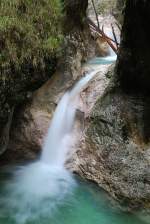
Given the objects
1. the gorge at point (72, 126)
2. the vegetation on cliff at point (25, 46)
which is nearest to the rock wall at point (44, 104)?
the gorge at point (72, 126)

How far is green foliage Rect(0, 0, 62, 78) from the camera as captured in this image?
5.37 m

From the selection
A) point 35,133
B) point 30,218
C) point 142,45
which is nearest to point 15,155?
point 35,133

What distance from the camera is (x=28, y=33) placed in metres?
5.65

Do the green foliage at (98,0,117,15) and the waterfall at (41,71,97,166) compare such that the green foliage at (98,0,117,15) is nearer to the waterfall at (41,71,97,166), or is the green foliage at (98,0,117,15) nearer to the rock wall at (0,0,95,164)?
the rock wall at (0,0,95,164)

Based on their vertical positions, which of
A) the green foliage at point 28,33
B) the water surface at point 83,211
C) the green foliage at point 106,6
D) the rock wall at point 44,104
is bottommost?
the water surface at point 83,211

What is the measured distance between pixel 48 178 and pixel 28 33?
238cm

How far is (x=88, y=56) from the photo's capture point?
26.1 ft

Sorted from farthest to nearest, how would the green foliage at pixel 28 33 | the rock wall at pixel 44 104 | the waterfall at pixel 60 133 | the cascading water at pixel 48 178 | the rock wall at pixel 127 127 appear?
the rock wall at pixel 44 104 < the waterfall at pixel 60 133 < the green foliage at pixel 28 33 < the cascading water at pixel 48 178 < the rock wall at pixel 127 127

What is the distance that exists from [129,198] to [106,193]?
1.37ft

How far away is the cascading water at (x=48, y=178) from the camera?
16.8 feet

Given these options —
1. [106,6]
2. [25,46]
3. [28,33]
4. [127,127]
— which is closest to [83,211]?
[127,127]

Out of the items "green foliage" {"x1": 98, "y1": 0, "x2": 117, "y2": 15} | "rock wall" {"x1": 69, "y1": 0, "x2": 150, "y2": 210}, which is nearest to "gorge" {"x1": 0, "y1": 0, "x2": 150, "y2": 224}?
"rock wall" {"x1": 69, "y1": 0, "x2": 150, "y2": 210}

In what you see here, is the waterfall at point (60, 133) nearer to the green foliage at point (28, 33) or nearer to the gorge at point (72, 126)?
the gorge at point (72, 126)

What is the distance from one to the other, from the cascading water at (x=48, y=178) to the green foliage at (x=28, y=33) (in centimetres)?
105
